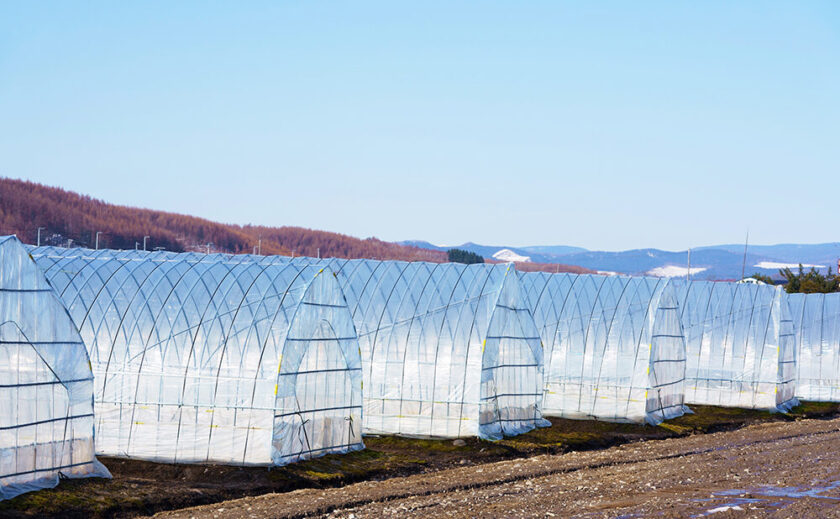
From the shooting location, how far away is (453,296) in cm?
3284

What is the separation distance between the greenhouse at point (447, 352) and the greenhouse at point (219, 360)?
3519 mm

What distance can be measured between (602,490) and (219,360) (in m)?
9.91

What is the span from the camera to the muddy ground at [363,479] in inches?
761

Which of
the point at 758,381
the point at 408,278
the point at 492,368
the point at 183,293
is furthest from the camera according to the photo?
the point at 758,381

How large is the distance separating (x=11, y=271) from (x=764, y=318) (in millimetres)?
34245

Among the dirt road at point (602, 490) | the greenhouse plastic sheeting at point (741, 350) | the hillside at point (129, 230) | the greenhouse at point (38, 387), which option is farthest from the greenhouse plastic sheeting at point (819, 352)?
the hillside at point (129, 230)

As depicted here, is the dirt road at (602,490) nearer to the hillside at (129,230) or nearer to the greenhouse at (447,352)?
the greenhouse at (447,352)

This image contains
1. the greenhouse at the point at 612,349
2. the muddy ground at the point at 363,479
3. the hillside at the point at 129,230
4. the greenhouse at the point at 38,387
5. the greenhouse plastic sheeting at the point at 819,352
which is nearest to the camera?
the muddy ground at the point at 363,479

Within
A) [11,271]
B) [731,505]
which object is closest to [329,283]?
[11,271]

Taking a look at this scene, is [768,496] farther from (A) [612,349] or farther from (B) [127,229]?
(B) [127,229]

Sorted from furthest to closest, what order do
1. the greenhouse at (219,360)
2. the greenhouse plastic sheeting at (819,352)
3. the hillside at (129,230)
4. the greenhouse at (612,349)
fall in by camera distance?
the hillside at (129,230) → the greenhouse plastic sheeting at (819,352) → the greenhouse at (612,349) → the greenhouse at (219,360)

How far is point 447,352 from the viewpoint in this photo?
3136cm

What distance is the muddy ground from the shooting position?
19.3 metres

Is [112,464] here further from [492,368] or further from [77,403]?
[492,368]
